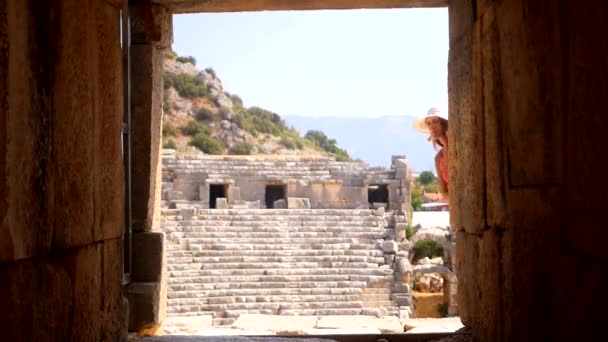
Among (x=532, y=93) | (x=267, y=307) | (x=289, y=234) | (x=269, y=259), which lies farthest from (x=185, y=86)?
(x=532, y=93)

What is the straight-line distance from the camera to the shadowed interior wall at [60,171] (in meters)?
2.75

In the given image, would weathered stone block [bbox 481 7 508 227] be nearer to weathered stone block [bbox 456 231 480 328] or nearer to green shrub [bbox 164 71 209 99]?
weathered stone block [bbox 456 231 480 328]

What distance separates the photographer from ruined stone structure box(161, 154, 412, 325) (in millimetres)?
18172

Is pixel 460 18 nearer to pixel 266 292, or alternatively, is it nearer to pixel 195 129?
pixel 266 292

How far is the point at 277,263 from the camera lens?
66.8ft

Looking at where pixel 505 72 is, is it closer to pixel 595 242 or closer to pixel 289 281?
pixel 595 242

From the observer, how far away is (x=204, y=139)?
167 ft

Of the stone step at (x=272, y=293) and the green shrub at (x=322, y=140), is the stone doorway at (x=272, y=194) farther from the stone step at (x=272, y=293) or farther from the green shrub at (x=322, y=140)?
the green shrub at (x=322, y=140)

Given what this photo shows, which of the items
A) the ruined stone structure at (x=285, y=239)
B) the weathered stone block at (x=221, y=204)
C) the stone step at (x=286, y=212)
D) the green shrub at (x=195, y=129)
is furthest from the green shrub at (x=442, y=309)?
the green shrub at (x=195, y=129)

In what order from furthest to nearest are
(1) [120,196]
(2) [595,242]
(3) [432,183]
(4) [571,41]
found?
1. (3) [432,183]
2. (1) [120,196]
3. (4) [571,41]
4. (2) [595,242]

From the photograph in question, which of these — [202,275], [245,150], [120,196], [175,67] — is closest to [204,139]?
[245,150]

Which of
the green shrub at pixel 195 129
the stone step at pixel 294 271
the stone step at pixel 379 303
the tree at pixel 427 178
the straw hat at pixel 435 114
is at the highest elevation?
the green shrub at pixel 195 129

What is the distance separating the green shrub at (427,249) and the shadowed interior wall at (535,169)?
20.3m

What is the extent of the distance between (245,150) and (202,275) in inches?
1362
